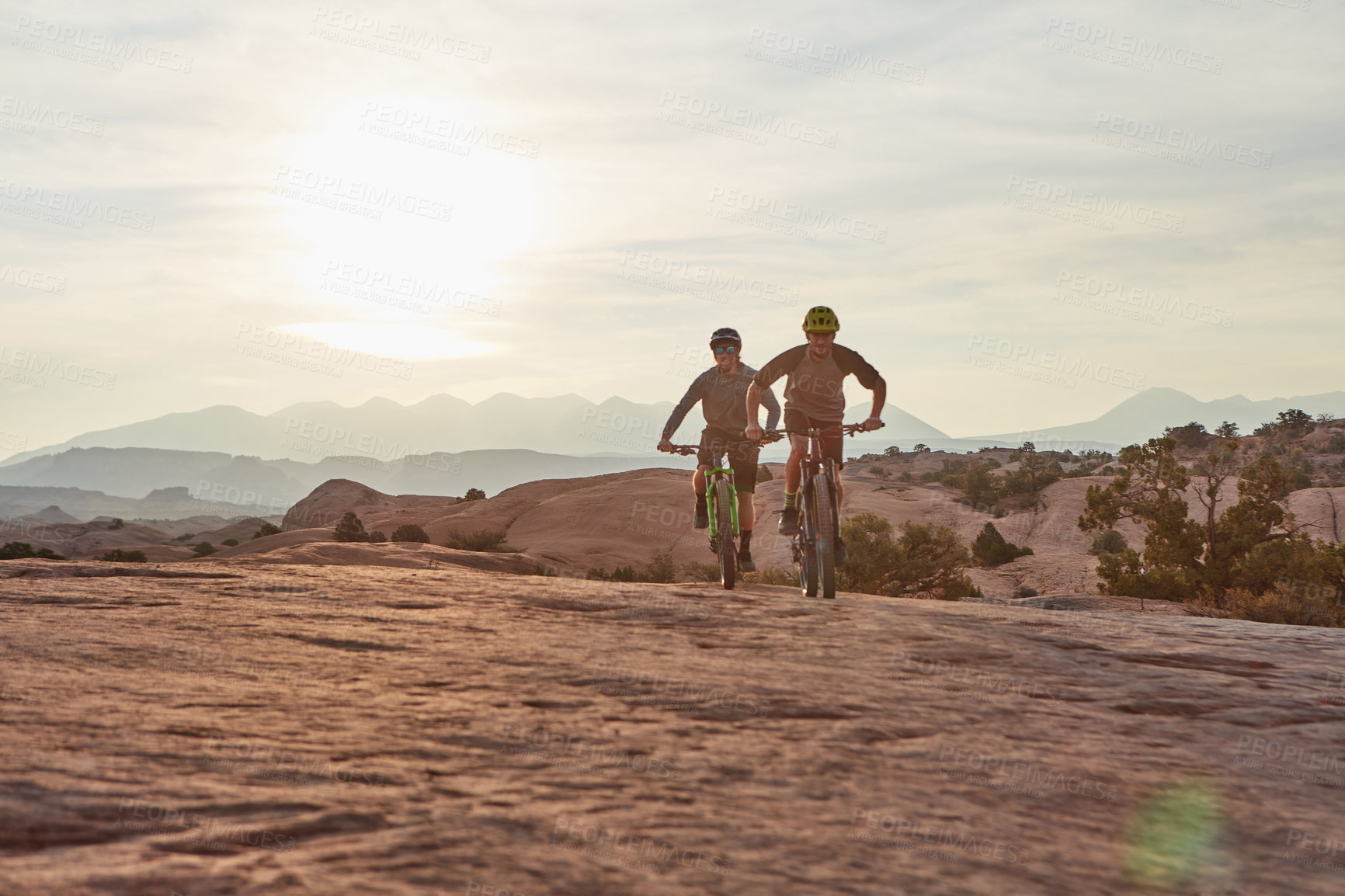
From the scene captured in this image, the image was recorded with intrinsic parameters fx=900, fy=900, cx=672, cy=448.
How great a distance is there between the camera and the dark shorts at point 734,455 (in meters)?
9.70

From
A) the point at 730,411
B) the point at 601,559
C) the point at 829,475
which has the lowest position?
the point at 601,559

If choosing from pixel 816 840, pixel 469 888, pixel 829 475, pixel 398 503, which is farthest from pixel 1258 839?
pixel 398 503

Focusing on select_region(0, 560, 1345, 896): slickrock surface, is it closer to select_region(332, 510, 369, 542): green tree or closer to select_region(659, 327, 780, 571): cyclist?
select_region(659, 327, 780, 571): cyclist

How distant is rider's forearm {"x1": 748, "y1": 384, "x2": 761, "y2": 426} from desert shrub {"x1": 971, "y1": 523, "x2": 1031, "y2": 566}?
24785mm

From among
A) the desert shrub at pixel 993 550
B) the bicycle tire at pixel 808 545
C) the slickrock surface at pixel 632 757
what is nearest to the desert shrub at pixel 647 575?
the bicycle tire at pixel 808 545

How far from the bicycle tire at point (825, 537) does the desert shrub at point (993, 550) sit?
24.6m

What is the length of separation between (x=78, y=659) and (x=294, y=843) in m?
2.89

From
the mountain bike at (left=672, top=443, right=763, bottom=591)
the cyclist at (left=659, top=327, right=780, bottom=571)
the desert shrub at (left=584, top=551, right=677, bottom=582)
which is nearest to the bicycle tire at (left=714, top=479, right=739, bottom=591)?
the mountain bike at (left=672, top=443, right=763, bottom=591)

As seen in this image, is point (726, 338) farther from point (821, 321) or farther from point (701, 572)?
point (701, 572)

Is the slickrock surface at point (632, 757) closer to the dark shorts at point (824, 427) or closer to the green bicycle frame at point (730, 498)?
the dark shorts at point (824, 427)

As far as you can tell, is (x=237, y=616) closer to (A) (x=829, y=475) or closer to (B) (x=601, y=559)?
(A) (x=829, y=475)

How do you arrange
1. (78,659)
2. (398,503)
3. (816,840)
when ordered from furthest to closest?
1. (398,503)
2. (78,659)
3. (816,840)

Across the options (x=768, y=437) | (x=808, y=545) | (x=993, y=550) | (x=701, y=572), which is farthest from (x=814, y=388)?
(x=993, y=550)

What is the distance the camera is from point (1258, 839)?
10.7 feet
